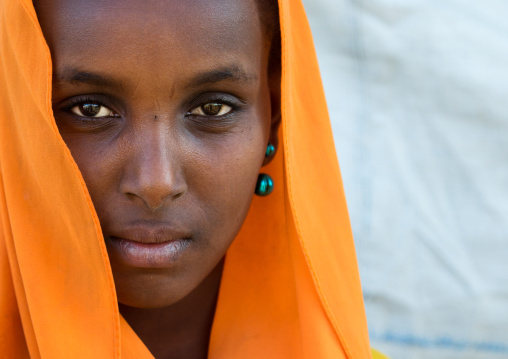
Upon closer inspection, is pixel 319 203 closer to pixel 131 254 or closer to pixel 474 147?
pixel 131 254

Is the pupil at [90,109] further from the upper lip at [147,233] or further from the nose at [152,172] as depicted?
the upper lip at [147,233]

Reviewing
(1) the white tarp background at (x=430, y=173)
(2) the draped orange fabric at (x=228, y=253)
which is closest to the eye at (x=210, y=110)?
(2) the draped orange fabric at (x=228, y=253)

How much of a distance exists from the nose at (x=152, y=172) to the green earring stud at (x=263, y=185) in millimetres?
274

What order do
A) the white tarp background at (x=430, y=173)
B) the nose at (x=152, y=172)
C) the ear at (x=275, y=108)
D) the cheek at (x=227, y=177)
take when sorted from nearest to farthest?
the nose at (x=152, y=172), the cheek at (x=227, y=177), the ear at (x=275, y=108), the white tarp background at (x=430, y=173)

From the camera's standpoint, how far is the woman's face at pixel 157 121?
41.3 inches

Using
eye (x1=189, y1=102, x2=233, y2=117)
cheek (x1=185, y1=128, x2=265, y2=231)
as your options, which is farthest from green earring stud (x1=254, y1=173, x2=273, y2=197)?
eye (x1=189, y1=102, x2=233, y2=117)

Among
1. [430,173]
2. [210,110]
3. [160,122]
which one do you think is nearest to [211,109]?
[210,110]

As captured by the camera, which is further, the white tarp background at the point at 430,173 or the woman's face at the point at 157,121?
the white tarp background at the point at 430,173

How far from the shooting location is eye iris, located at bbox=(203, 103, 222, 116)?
1171 mm

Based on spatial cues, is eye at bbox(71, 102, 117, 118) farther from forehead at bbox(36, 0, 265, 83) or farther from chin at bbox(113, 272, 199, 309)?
chin at bbox(113, 272, 199, 309)

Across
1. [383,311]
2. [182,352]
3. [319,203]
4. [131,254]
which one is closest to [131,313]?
[182,352]

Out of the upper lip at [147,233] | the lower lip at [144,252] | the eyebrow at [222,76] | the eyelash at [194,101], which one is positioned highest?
the eyebrow at [222,76]

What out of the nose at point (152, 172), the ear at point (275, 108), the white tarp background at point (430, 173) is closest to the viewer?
the nose at point (152, 172)

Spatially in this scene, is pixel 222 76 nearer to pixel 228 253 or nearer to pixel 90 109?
pixel 90 109
